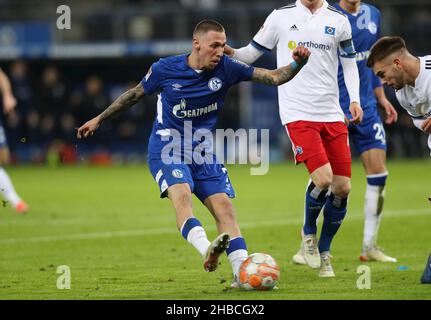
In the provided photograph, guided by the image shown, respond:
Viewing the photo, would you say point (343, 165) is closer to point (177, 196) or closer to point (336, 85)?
point (336, 85)

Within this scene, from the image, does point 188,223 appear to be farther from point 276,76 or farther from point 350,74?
point 350,74

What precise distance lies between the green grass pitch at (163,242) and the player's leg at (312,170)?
254 millimetres

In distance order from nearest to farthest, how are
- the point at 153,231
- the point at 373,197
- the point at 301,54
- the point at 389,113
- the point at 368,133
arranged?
the point at 301,54 → the point at 368,133 → the point at 389,113 → the point at 373,197 → the point at 153,231

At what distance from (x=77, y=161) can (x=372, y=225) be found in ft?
70.5

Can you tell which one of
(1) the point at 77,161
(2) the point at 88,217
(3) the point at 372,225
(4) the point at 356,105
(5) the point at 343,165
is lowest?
(1) the point at 77,161

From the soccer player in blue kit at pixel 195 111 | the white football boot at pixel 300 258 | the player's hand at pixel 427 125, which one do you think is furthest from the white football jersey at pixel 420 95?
the white football boot at pixel 300 258

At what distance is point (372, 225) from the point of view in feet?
36.4

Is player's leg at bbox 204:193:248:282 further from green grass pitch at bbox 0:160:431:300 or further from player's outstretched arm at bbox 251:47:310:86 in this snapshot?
player's outstretched arm at bbox 251:47:310:86

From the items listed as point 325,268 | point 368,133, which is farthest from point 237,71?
point 368,133

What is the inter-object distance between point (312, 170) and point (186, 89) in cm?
151

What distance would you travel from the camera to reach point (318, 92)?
31.9 feet
